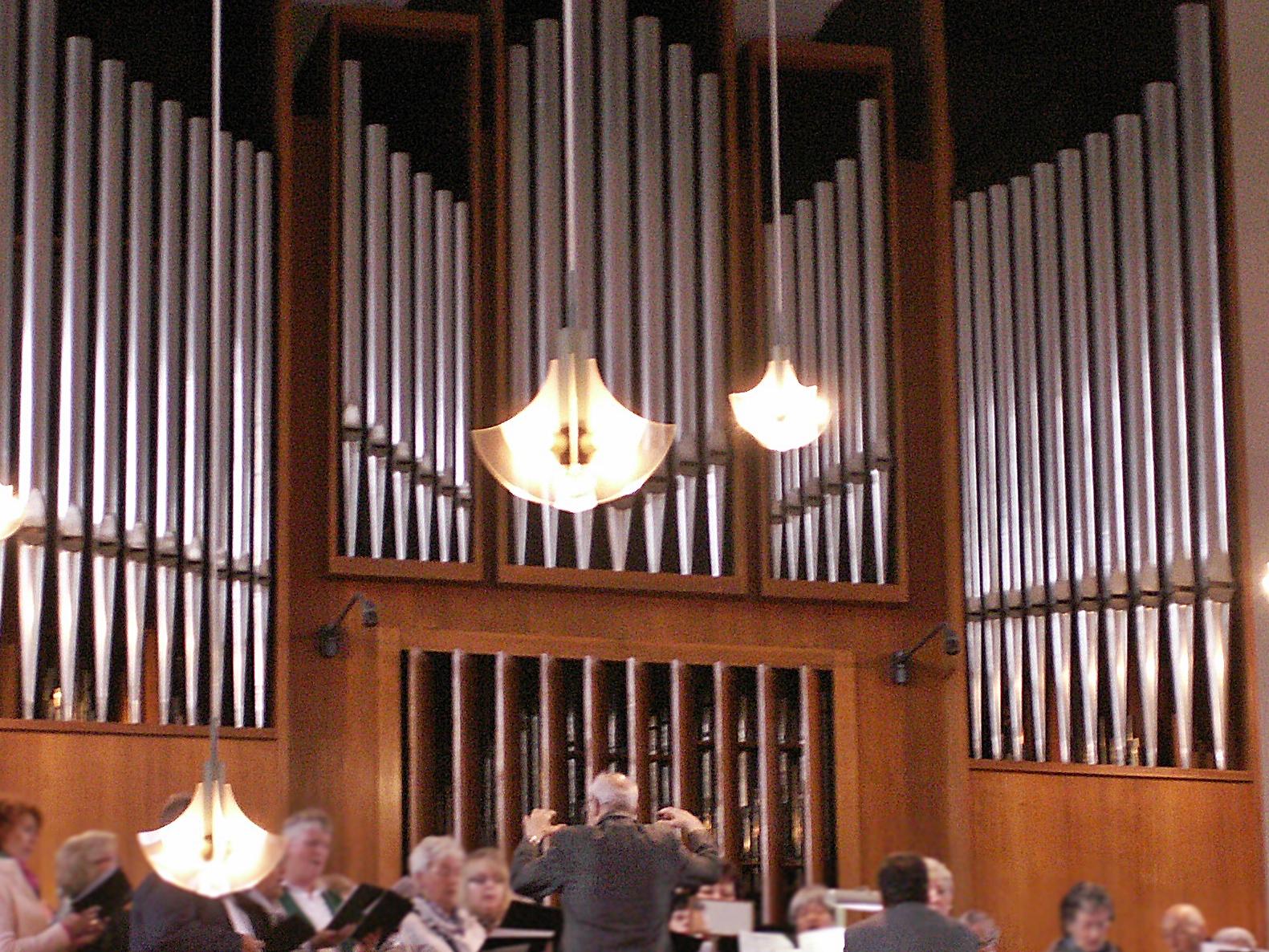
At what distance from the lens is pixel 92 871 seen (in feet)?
26.4

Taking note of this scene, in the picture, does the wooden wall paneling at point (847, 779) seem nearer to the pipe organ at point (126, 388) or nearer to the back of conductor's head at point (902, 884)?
the pipe organ at point (126, 388)

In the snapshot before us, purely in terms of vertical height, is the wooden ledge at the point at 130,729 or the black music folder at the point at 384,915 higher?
the wooden ledge at the point at 130,729

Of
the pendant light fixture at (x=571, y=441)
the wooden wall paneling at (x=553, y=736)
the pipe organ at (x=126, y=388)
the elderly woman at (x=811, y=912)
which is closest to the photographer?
the pendant light fixture at (x=571, y=441)

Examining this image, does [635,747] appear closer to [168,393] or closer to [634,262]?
[634,262]

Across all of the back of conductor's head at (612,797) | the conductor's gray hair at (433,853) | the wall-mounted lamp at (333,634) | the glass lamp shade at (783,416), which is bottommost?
the conductor's gray hair at (433,853)

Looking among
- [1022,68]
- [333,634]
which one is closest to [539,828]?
[333,634]

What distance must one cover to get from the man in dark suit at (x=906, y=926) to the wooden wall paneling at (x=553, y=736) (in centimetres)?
261

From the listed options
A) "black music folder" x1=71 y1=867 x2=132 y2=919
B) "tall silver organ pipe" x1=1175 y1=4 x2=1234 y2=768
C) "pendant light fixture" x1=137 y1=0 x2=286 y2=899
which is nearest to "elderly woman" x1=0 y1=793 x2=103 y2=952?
"black music folder" x1=71 y1=867 x2=132 y2=919

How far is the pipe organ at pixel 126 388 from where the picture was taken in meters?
9.61

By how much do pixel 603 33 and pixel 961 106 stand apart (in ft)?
6.53

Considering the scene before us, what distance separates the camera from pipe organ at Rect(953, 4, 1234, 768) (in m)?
10.6

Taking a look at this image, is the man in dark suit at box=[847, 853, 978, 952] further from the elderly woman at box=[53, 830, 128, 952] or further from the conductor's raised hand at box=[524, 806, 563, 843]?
the elderly woman at box=[53, 830, 128, 952]

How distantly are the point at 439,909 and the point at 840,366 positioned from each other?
3.67 m

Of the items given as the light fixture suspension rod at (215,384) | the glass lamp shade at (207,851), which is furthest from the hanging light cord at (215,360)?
the glass lamp shade at (207,851)
